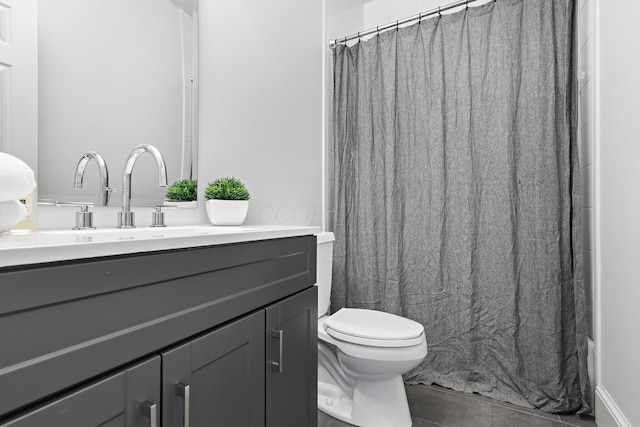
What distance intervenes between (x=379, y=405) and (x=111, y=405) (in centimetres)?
118

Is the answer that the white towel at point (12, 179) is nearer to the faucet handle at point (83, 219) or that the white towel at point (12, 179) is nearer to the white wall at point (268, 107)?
the faucet handle at point (83, 219)

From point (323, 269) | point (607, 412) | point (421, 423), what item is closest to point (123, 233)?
point (323, 269)

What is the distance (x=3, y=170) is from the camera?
684mm

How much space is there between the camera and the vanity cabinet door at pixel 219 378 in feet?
2.47

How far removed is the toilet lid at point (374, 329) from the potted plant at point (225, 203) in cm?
62

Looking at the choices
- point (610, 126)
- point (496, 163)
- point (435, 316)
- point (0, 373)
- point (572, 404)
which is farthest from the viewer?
point (435, 316)

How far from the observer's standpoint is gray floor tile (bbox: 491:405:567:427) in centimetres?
153

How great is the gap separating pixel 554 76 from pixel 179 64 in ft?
5.42

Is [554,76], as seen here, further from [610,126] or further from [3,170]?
[3,170]

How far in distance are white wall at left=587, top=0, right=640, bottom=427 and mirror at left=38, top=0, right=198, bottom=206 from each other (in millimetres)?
1709

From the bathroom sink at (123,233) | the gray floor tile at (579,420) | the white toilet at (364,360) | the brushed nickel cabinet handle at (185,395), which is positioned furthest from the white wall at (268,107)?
the gray floor tile at (579,420)

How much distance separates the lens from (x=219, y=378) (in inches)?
34.0

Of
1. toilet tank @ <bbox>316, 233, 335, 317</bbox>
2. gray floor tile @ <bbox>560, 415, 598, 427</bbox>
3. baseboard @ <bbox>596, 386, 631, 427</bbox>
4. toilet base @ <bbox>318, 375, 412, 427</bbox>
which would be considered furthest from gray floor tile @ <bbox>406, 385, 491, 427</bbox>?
toilet tank @ <bbox>316, 233, 335, 317</bbox>

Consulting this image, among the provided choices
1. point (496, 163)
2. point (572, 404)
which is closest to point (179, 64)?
point (496, 163)
